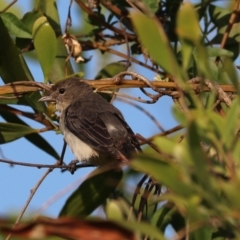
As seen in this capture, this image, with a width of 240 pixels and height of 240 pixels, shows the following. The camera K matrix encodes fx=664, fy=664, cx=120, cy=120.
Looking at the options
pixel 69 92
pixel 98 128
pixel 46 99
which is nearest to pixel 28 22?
pixel 46 99

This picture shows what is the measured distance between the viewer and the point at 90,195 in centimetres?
369

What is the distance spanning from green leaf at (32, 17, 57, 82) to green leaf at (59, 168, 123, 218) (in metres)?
0.76

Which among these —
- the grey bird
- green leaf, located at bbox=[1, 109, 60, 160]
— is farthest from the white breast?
green leaf, located at bbox=[1, 109, 60, 160]

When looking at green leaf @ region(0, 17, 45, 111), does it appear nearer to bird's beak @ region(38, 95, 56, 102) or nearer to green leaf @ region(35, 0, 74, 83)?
bird's beak @ region(38, 95, 56, 102)

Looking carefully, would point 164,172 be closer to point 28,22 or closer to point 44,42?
point 44,42

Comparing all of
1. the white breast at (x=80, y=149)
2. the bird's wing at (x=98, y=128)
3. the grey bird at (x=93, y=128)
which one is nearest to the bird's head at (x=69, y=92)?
the grey bird at (x=93, y=128)

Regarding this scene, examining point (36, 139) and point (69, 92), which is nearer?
point (36, 139)

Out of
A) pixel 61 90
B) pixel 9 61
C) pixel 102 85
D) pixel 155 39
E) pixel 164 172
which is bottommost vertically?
pixel 61 90

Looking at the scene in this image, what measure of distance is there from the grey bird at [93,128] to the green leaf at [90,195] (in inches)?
41.7

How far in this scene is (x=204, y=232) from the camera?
2725mm

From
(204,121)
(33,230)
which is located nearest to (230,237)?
(204,121)

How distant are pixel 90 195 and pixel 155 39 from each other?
98.6 inches

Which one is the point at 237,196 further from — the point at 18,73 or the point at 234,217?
the point at 18,73

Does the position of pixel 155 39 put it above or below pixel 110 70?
above
